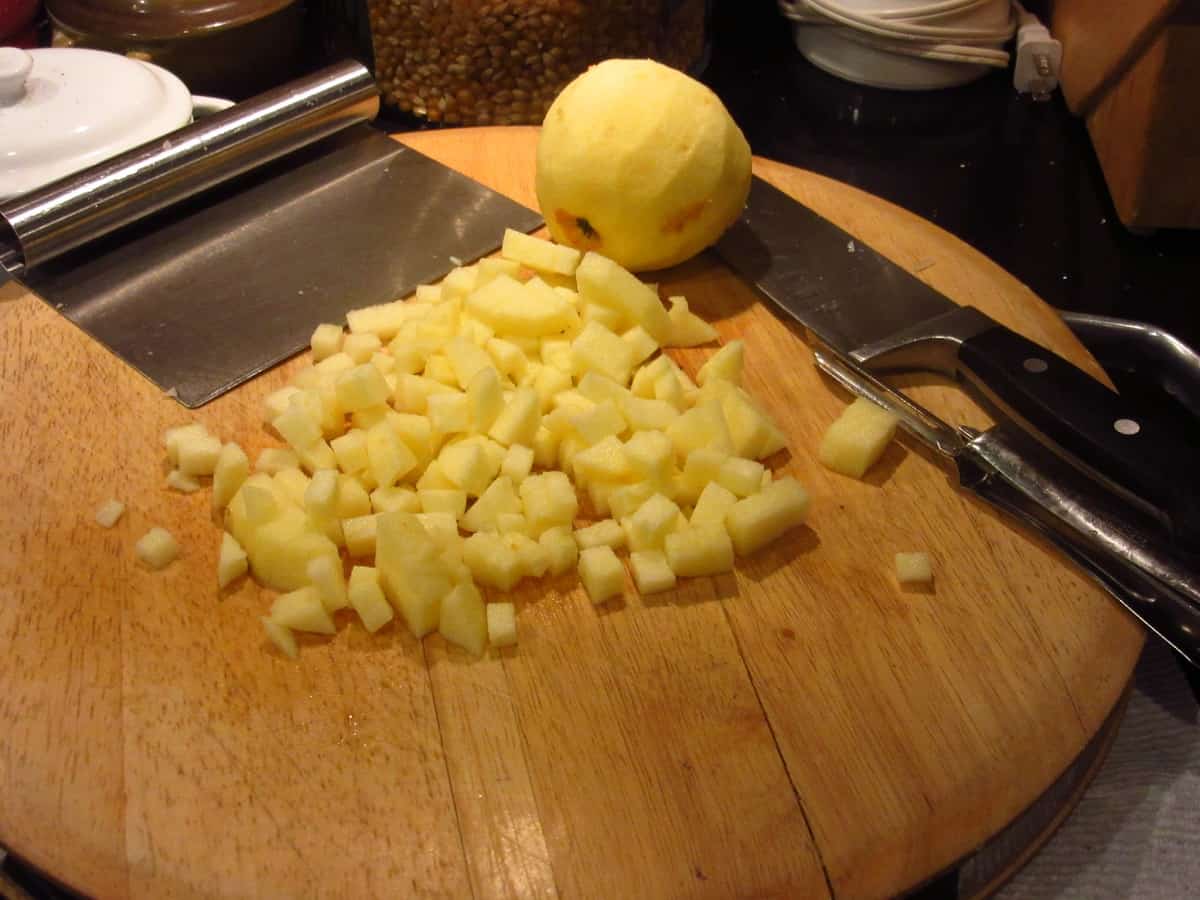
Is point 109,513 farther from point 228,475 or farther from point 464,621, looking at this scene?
point 464,621

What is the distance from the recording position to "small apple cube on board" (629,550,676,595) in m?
1.12

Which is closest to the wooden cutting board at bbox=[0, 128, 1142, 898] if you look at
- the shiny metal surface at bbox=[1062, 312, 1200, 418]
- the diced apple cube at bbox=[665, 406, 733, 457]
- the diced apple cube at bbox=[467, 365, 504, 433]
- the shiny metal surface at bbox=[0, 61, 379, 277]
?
the diced apple cube at bbox=[665, 406, 733, 457]

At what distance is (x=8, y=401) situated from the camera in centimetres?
130

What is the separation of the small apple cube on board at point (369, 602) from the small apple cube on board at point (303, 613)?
0.11 feet

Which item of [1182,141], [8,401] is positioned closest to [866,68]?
[1182,141]

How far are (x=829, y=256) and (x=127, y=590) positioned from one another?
0.99 metres

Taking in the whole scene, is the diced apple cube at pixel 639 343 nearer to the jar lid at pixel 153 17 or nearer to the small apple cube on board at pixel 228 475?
the small apple cube on board at pixel 228 475

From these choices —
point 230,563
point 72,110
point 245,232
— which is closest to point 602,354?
point 230,563

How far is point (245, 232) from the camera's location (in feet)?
5.17

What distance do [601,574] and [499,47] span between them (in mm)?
1104

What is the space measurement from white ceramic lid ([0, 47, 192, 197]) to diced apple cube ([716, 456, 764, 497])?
1064mm

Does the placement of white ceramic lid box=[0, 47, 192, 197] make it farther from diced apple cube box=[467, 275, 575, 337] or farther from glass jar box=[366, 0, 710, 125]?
diced apple cube box=[467, 275, 575, 337]

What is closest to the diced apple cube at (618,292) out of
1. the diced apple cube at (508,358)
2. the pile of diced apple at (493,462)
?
the pile of diced apple at (493,462)

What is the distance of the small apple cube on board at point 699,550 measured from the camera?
112 centimetres
